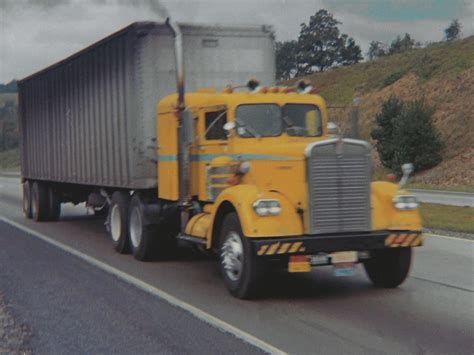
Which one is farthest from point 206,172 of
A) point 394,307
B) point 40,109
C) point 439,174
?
point 439,174

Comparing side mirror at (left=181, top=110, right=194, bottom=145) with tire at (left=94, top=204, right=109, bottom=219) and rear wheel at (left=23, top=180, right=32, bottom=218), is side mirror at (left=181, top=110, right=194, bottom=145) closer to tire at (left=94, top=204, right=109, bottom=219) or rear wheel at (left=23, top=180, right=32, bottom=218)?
tire at (left=94, top=204, right=109, bottom=219)

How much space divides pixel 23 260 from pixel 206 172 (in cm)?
362

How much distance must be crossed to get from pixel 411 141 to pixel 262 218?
34.6 meters

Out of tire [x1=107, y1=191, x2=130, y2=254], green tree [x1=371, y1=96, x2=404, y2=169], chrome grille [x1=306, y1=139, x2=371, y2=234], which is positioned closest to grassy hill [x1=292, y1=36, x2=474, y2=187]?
green tree [x1=371, y1=96, x2=404, y2=169]

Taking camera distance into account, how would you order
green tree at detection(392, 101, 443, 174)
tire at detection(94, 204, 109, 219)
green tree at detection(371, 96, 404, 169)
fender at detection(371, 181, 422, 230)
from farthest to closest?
green tree at detection(371, 96, 404, 169)
green tree at detection(392, 101, 443, 174)
tire at detection(94, 204, 109, 219)
fender at detection(371, 181, 422, 230)

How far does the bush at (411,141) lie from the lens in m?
41.7

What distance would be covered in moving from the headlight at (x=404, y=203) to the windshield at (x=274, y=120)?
1747 millimetres

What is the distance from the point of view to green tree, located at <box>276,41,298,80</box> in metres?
83.2

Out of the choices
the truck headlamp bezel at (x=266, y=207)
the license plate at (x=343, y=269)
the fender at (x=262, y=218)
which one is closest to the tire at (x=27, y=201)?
the fender at (x=262, y=218)

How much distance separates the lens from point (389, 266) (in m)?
9.51

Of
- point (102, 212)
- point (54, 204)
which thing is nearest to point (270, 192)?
point (102, 212)

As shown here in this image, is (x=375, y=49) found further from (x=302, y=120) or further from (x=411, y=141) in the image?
(x=302, y=120)

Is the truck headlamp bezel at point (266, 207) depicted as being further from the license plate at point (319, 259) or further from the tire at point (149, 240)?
the tire at point (149, 240)

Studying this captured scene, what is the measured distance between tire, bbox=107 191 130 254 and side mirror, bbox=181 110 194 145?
9.97 feet
